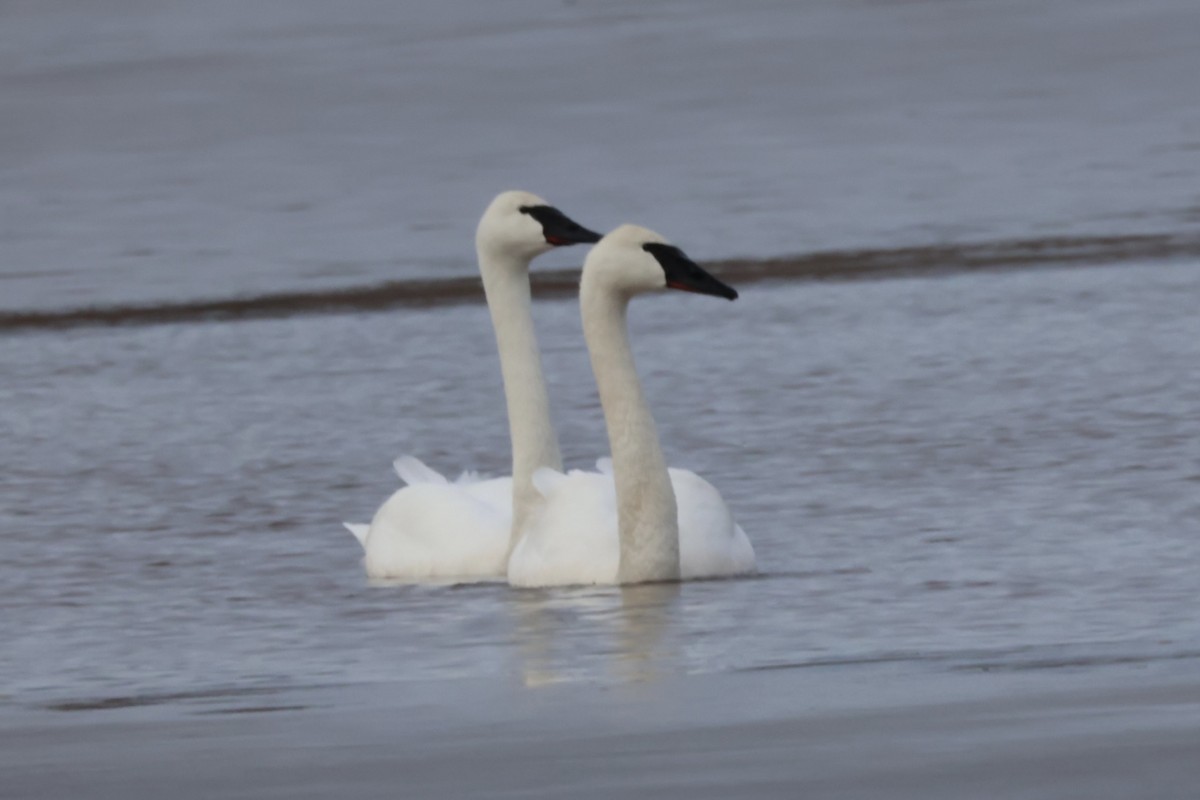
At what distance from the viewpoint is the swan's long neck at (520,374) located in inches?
365

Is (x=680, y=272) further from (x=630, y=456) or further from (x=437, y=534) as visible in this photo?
(x=437, y=534)

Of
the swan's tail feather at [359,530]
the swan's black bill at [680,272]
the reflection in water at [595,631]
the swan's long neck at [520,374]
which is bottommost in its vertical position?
the swan's tail feather at [359,530]

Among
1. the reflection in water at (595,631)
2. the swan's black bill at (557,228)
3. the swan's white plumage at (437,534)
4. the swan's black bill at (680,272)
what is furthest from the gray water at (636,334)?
the swan's black bill at (557,228)

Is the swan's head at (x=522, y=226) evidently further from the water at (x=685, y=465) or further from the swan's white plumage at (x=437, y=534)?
the water at (x=685, y=465)

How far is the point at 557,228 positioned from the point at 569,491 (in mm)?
964

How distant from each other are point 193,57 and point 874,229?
9509 millimetres

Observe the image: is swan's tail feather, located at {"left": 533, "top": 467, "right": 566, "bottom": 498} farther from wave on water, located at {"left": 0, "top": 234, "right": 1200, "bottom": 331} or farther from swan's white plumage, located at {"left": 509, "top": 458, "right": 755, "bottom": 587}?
wave on water, located at {"left": 0, "top": 234, "right": 1200, "bottom": 331}

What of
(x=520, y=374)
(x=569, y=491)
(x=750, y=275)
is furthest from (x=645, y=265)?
(x=750, y=275)

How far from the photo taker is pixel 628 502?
8375 mm

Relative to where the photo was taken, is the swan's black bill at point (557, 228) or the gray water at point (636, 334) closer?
the gray water at point (636, 334)

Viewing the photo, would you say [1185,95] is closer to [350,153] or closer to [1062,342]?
[350,153]

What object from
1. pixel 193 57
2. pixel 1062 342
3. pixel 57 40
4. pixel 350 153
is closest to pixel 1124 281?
pixel 1062 342

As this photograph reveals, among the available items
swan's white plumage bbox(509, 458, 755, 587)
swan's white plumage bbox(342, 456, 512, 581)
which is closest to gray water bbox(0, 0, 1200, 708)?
swan's white plumage bbox(509, 458, 755, 587)

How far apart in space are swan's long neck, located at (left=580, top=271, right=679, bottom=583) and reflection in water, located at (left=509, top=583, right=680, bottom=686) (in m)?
0.09
